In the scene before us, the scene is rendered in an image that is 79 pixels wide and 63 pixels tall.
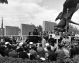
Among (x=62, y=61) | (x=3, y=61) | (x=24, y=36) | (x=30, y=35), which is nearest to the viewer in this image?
(x=62, y=61)

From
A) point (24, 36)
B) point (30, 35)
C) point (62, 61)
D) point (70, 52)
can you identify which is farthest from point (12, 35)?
point (62, 61)

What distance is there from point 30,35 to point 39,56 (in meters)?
5.37

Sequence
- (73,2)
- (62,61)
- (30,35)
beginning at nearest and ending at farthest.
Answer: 1. (73,2)
2. (62,61)
3. (30,35)

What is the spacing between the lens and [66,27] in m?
5.29

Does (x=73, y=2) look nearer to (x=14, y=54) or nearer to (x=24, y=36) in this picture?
(x=14, y=54)

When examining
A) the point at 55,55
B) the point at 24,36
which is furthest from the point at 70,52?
the point at 24,36

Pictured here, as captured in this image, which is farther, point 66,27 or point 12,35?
point 12,35

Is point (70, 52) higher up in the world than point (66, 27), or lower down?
lower down

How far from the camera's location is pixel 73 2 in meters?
5.03

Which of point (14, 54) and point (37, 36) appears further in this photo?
point (37, 36)

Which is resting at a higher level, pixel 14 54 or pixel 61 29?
pixel 61 29

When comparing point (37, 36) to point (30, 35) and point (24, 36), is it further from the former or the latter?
point (24, 36)

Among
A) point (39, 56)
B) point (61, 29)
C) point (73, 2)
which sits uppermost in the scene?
point (73, 2)

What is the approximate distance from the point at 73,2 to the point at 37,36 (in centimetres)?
957
